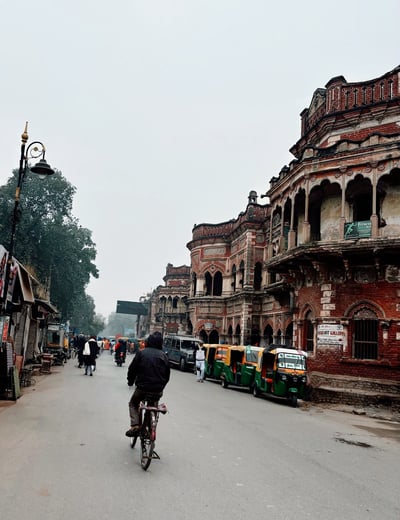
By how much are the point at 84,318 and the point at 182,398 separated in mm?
79752

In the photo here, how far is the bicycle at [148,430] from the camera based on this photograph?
6.33 meters

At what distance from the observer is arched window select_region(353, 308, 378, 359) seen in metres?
17.3

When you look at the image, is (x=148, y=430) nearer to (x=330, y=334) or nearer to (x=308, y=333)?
(x=330, y=334)

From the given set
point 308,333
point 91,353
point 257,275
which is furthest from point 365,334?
point 257,275

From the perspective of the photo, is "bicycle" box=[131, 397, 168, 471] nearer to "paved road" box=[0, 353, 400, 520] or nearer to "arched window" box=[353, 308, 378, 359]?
"paved road" box=[0, 353, 400, 520]

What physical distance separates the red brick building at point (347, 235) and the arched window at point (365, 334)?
36 mm

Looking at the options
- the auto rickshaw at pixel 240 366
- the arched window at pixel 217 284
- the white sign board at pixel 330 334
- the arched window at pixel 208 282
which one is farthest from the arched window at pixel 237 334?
the white sign board at pixel 330 334

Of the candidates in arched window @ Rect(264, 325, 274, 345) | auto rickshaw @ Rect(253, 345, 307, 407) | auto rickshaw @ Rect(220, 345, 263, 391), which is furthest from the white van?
auto rickshaw @ Rect(253, 345, 307, 407)

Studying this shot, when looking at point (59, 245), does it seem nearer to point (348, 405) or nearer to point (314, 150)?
point (314, 150)

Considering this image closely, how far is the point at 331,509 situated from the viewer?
520 cm

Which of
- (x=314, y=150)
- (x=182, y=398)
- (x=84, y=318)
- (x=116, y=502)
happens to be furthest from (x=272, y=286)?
(x=84, y=318)

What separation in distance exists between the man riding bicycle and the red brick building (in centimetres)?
1142

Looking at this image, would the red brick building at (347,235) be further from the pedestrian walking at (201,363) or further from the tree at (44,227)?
the tree at (44,227)

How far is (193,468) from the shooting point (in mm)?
6547
